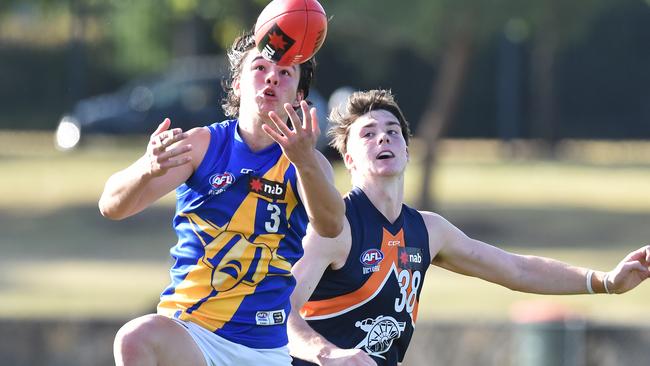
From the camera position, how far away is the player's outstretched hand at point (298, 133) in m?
4.94

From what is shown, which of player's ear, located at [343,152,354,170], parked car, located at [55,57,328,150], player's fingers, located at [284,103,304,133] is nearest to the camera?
player's fingers, located at [284,103,304,133]

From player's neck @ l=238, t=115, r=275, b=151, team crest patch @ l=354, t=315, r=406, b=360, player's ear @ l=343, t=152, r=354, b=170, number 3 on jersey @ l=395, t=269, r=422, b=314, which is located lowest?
team crest patch @ l=354, t=315, r=406, b=360

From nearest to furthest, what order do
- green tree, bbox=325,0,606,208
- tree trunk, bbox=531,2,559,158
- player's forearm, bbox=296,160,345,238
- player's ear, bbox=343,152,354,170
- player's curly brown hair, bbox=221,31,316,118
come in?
player's forearm, bbox=296,160,345,238
player's curly brown hair, bbox=221,31,316,118
player's ear, bbox=343,152,354,170
green tree, bbox=325,0,606,208
tree trunk, bbox=531,2,559,158

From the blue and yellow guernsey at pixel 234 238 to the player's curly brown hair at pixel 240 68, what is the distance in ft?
1.18

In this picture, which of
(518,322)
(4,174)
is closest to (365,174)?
(518,322)

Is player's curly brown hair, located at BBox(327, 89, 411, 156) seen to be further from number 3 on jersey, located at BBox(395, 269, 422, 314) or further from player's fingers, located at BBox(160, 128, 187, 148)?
player's fingers, located at BBox(160, 128, 187, 148)

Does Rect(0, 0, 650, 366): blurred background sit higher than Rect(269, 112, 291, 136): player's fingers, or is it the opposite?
Rect(0, 0, 650, 366): blurred background

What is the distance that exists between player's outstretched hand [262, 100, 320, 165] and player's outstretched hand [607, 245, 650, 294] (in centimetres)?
183

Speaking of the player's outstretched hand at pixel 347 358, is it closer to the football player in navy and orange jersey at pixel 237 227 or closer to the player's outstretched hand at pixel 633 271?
the football player in navy and orange jersey at pixel 237 227

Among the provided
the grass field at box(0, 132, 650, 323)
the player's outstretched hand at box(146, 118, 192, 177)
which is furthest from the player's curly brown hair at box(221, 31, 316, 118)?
the grass field at box(0, 132, 650, 323)

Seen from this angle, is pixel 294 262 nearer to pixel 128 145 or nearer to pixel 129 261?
pixel 129 261

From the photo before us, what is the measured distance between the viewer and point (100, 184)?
89.2 feet

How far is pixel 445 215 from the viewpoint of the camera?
76.5 ft

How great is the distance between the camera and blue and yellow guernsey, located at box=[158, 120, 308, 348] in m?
5.46
